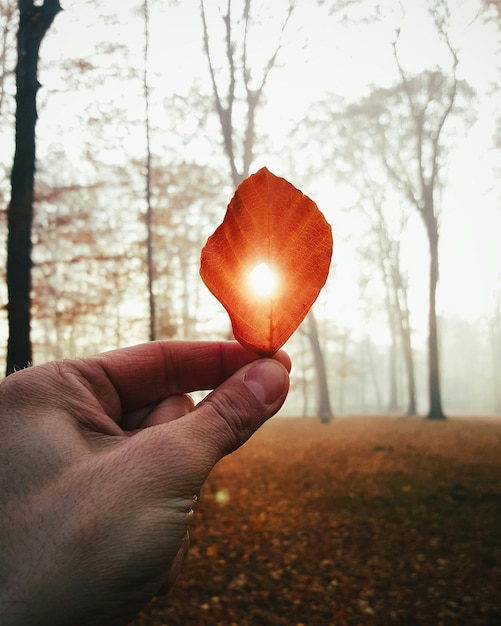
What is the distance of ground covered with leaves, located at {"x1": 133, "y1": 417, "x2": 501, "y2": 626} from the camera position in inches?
167

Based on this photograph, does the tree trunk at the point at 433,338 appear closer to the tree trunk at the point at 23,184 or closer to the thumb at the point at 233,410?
the tree trunk at the point at 23,184

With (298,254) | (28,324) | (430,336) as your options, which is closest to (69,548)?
(298,254)

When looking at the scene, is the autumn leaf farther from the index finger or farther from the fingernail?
the index finger

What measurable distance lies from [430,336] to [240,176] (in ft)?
31.9

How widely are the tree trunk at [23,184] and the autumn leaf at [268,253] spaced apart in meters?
5.64

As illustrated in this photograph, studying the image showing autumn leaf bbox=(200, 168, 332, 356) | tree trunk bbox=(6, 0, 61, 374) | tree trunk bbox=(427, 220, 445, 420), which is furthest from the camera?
tree trunk bbox=(427, 220, 445, 420)

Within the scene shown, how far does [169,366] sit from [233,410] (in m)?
0.49

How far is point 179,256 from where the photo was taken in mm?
18469

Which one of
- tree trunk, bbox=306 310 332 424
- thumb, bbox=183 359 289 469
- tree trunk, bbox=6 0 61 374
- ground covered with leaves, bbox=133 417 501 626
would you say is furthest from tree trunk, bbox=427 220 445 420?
thumb, bbox=183 359 289 469

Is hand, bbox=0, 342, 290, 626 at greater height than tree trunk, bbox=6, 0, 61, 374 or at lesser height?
lesser

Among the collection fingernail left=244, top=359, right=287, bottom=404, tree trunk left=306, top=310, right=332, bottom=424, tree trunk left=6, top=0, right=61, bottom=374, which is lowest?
tree trunk left=306, top=310, right=332, bottom=424

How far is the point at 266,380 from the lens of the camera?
123cm

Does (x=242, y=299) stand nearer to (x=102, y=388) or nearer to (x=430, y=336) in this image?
(x=102, y=388)

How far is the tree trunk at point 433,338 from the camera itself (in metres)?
16.4
